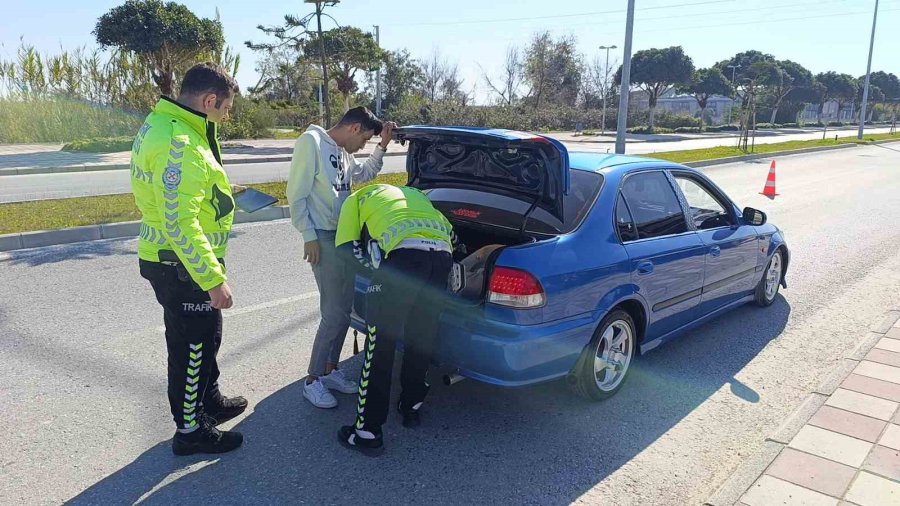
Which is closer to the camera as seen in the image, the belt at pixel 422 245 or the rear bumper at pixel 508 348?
the belt at pixel 422 245

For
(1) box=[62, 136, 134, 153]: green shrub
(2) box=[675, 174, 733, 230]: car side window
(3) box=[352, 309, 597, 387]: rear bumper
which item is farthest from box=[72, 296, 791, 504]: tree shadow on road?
(1) box=[62, 136, 134, 153]: green shrub

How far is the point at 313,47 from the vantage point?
26297 mm

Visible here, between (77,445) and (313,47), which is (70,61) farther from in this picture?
(77,445)

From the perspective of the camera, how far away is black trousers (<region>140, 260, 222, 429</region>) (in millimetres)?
2889

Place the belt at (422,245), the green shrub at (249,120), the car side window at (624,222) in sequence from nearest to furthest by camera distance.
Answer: the belt at (422,245)
the car side window at (624,222)
the green shrub at (249,120)

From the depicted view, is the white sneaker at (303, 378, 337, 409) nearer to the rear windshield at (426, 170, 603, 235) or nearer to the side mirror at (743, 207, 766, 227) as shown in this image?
the rear windshield at (426, 170, 603, 235)

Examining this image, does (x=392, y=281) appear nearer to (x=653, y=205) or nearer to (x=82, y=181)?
(x=653, y=205)

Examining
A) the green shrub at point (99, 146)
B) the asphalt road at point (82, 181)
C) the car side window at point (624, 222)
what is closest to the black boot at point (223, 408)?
the car side window at point (624, 222)

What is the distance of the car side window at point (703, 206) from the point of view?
4.68m

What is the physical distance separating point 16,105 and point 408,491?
27.0 metres

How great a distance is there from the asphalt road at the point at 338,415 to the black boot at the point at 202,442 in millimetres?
48

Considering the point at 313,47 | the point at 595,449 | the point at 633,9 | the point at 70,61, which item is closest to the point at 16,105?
the point at 70,61

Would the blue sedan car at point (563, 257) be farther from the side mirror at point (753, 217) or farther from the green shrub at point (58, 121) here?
the green shrub at point (58, 121)

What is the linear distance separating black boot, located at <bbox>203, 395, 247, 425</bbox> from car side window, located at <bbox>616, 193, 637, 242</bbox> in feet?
7.91
